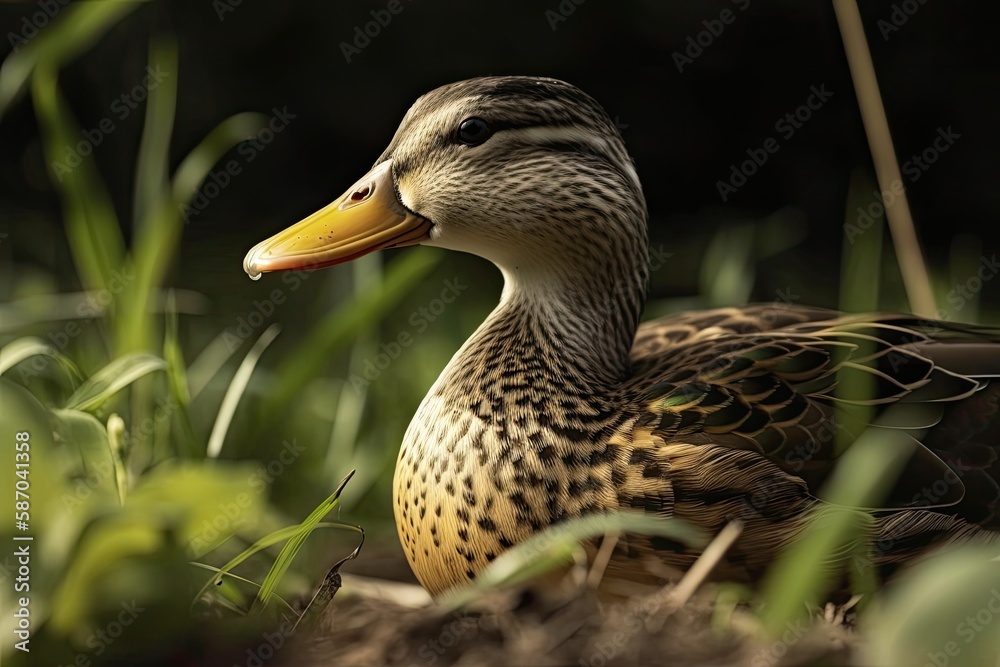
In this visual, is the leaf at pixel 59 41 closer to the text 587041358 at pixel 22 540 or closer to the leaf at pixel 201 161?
the leaf at pixel 201 161

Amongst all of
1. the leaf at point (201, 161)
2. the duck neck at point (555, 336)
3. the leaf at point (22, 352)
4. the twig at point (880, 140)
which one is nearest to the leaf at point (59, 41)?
the leaf at point (201, 161)

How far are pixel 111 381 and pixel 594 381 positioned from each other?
29.1 inches

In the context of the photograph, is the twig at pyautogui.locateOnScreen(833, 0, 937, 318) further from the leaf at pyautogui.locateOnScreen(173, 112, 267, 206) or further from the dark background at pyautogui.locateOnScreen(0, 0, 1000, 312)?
the leaf at pyautogui.locateOnScreen(173, 112, 267, 206)

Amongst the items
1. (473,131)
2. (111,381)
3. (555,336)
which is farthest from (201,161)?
(555,336)

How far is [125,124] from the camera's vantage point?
9.41 ft

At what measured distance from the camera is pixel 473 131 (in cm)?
154

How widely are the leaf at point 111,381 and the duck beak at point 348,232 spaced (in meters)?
0.27

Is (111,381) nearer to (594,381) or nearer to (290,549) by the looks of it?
(290,549)

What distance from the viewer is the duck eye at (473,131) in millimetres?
1533

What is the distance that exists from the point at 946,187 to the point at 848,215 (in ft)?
1.47

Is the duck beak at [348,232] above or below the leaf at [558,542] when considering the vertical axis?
above

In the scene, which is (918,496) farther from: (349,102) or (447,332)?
(349,102)

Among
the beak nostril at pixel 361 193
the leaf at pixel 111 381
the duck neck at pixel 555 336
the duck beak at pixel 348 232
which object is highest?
the beak nostril at pixel 361 193

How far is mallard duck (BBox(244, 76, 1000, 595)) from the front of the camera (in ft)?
4.39
